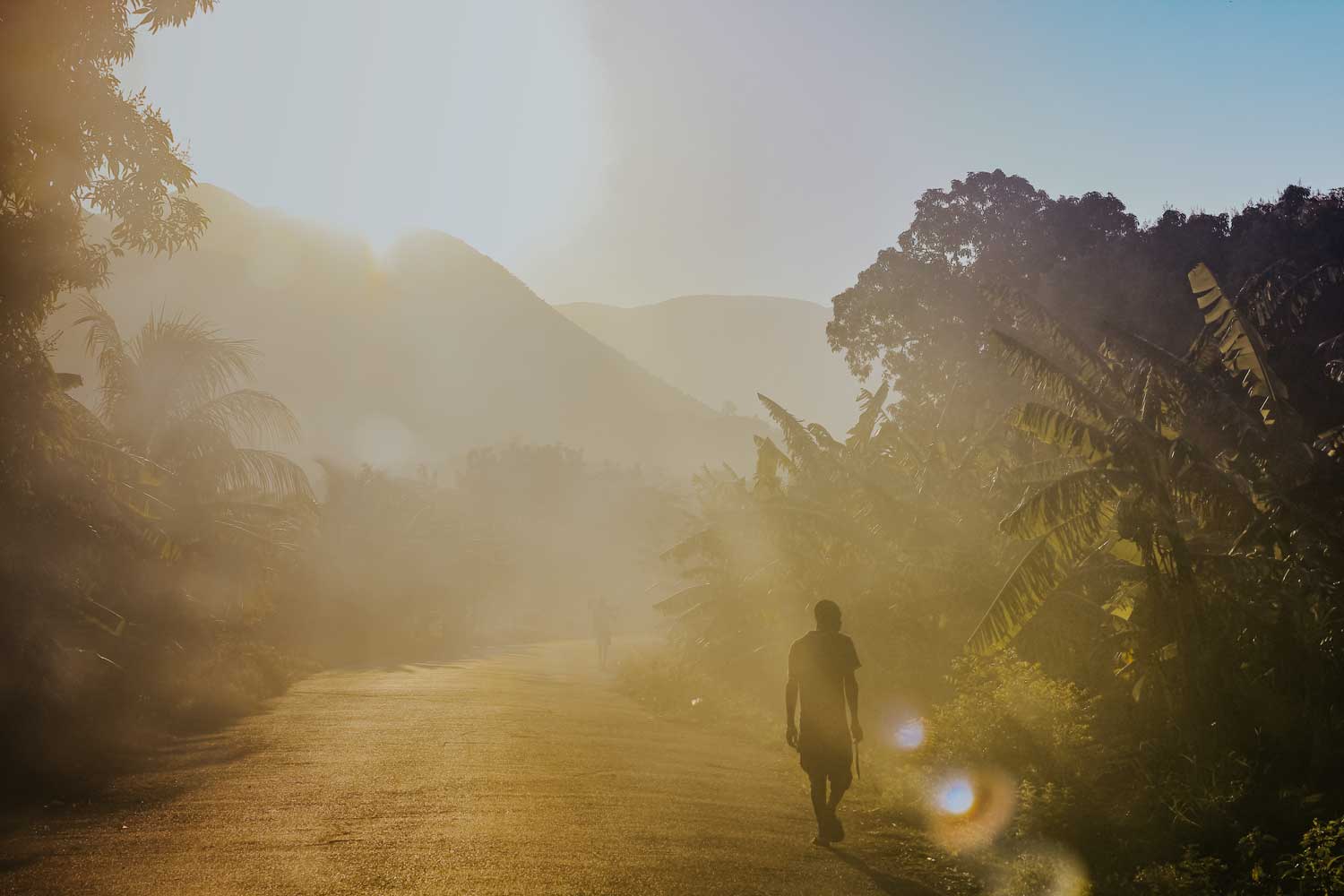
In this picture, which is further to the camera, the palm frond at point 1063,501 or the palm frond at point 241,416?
the palm frond at point 241,416

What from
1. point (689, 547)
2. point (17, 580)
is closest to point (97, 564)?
point (17, 580)

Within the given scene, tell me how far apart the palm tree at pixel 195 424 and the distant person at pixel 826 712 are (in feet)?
48.1

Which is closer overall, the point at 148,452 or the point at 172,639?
the point at 172,639

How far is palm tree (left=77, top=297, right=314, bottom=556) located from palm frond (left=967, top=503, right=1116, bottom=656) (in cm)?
1445

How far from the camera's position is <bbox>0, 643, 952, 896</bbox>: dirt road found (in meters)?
6.45

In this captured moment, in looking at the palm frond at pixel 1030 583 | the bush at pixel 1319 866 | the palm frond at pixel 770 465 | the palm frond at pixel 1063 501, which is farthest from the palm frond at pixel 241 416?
the bush at pixel 1319 866

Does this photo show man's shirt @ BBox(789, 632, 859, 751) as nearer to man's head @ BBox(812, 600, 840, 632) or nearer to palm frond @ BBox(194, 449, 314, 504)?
man's head @ BBox(812, 600, 840, 632)

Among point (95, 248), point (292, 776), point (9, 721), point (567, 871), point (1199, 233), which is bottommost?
point (567, 871)

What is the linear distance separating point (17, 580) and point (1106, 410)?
13.7 metres

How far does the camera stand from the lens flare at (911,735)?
1256 cm

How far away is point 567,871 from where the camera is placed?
663cm

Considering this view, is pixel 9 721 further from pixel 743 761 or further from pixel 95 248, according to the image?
pixel 743 761

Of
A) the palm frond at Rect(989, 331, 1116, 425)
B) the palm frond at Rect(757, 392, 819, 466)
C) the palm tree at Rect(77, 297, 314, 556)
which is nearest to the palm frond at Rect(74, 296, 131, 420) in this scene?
the palm tree at Rect(77, 297, 314, 556)

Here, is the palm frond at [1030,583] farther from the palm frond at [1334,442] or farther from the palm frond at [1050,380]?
the palm frond at [1334,442]
